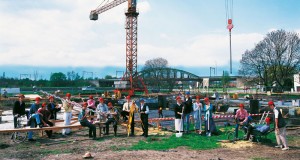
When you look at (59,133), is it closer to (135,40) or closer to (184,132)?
(184,132)

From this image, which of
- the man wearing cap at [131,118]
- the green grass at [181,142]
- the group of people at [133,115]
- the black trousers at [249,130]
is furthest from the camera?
the man wearing cap at [131,118]

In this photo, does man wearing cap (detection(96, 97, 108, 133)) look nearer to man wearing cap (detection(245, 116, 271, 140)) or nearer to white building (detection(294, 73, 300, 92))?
man wearing cap (detection(245, 116, 271, 140))

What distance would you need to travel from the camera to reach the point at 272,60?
56344 mm

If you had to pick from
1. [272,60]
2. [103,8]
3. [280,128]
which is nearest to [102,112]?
[280,128]

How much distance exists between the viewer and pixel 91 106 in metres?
15.7

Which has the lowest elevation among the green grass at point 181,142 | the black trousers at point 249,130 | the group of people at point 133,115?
the green grass at point 181,142

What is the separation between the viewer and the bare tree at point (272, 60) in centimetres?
5428

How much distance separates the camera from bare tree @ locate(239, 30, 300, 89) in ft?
178

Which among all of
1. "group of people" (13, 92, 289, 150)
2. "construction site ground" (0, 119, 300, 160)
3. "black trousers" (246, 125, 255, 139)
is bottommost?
"construction site ground" (0, 119, 300, 160)

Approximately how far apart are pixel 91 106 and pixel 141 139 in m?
4.15

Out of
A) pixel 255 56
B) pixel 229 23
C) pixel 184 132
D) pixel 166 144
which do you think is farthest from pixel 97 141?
pixel 255 56

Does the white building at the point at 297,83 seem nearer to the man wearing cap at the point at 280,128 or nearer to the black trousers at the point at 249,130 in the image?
the black trousers at the point at 249,130

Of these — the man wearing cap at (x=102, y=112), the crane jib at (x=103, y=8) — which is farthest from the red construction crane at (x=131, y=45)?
the man wearing cap at (x=102, y=112)

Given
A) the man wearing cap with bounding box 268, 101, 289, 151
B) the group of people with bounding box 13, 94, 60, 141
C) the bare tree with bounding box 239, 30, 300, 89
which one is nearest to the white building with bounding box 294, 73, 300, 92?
the bare tree with bounding box 239, 30, 300, 89
